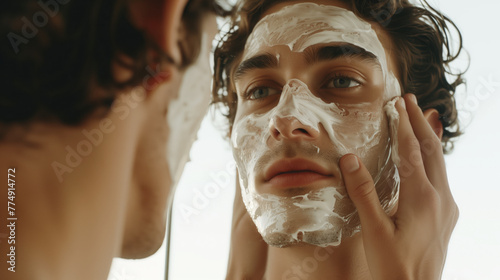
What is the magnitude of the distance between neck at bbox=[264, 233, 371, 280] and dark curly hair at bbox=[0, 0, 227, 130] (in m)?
0.73

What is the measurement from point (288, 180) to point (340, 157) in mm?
123

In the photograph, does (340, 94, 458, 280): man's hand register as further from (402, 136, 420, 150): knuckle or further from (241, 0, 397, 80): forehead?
(241, 0, 397, 80): forehead

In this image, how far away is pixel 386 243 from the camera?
38.4 inches

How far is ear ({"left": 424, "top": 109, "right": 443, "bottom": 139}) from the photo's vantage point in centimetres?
129

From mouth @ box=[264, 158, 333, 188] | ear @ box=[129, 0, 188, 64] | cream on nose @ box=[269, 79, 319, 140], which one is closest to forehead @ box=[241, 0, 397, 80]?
cream on nose @ box=[269, 79, 319, 140]

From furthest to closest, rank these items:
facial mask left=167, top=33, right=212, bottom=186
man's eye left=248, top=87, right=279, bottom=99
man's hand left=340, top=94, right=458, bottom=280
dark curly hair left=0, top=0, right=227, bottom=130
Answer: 1. man's eye left=248, top=87, right=279, bottom=99
2. man's hand left=340, top=94, right=458, bottom=280
3. facial mask left=167, top=33, right=212, bottom=186
4. dark curly hair left=0, top=0, right=227, bottom=130

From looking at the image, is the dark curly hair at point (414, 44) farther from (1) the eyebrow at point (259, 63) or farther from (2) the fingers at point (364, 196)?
(2) the fingers at point (364, 196)

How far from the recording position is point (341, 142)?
1064mm

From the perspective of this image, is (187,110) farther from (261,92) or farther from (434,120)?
(434,120)

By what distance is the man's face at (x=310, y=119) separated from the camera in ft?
3.39

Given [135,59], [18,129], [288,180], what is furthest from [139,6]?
[288,180]

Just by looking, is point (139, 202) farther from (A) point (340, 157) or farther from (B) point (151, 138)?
(A) point (340, 157)

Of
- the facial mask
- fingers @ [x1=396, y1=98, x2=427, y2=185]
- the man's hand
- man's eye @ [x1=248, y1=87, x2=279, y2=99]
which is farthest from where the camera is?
man's eye @ [x1=248, y1=87, x2=279, y2=99]

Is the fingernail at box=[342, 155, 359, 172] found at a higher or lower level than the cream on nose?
lower
